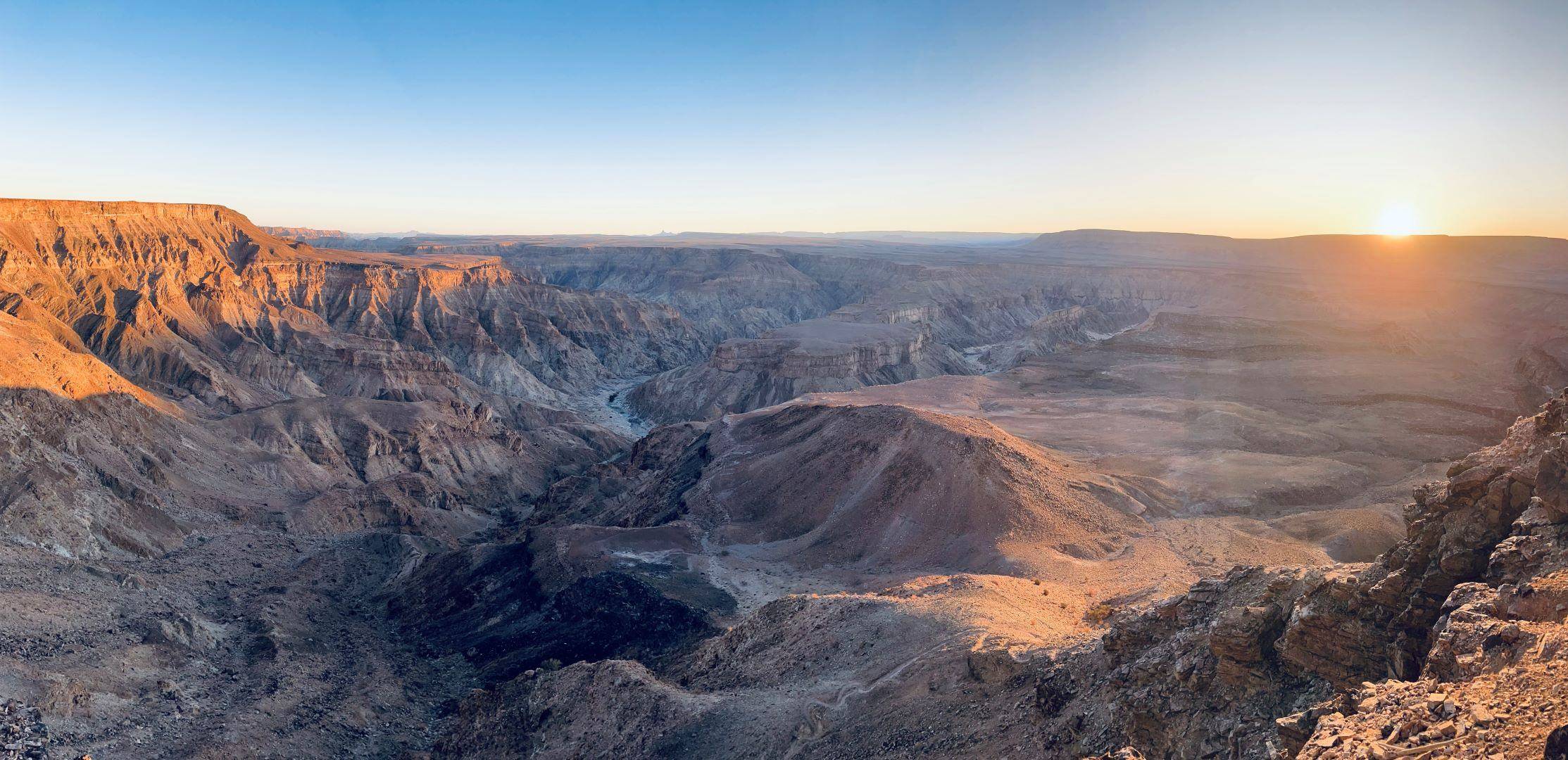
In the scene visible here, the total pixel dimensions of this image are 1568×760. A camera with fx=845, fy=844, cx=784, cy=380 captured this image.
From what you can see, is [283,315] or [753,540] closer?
[753,540]

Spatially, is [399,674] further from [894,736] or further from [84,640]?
[894,736]

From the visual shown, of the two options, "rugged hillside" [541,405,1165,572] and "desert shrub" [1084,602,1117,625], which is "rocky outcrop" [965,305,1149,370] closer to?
"rugged hillside" [541,405,1165,572]

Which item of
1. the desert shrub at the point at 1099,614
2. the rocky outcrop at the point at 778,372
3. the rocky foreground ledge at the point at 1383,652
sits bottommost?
the rocky outcrop at the point at 778,372

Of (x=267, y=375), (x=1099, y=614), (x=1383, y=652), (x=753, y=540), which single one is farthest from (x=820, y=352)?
(x=1383, y=652)

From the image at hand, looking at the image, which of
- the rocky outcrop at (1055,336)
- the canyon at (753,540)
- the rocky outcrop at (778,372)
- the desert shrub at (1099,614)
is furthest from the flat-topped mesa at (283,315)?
the desert shrub at (1099,614)

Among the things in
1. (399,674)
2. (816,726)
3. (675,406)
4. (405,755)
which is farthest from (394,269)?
(816,726)

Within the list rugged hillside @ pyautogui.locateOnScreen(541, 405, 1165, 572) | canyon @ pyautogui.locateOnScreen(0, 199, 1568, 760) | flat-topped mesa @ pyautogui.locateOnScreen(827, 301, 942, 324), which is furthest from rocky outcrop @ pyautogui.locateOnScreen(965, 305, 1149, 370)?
rugged hillside @ pyautogui.locateOnScreen(541, 405, 1165, 572)

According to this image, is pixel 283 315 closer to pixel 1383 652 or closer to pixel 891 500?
pixel 891 500

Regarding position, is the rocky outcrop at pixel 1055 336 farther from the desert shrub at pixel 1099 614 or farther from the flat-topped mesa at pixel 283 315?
the desert shrub at pixel 1099 614
